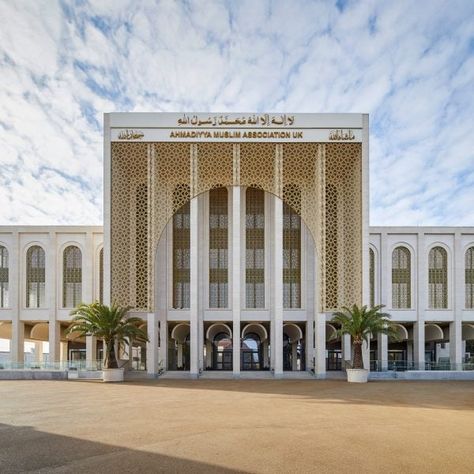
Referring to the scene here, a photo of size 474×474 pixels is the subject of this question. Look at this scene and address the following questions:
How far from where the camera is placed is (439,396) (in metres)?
16.8

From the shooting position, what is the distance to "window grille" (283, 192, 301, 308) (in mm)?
29344

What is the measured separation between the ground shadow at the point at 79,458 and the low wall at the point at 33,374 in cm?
1539

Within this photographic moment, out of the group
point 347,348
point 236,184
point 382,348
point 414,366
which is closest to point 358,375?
point 414,366

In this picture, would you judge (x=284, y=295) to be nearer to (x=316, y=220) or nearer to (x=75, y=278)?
(x=316, y=220)

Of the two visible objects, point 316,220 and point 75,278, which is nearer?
point 316,220

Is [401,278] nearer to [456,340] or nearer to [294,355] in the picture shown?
→ [456,340]

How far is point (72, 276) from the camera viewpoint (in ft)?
96.5

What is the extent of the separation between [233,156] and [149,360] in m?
13.9

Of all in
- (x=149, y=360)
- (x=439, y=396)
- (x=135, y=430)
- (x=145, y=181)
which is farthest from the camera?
(x=145, y=181)

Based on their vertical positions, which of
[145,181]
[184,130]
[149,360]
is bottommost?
[149,360]

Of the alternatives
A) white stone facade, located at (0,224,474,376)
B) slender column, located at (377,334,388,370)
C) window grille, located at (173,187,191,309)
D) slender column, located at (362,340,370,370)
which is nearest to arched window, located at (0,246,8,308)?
white stone facade, located at (0,224,474,376)

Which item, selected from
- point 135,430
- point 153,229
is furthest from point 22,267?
point 135,430

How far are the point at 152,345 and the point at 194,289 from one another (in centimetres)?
430

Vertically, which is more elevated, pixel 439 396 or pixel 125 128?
pixel 125 128
